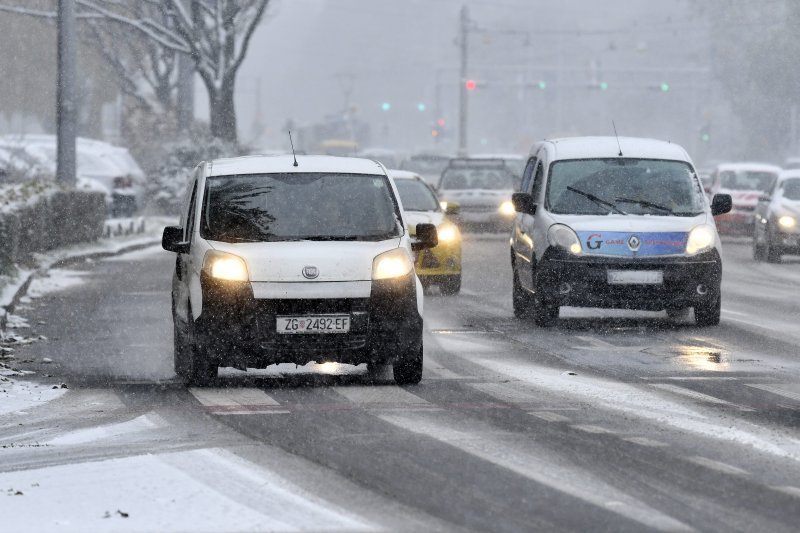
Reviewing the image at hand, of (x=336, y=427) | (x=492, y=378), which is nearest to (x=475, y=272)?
(x=492, y=378)

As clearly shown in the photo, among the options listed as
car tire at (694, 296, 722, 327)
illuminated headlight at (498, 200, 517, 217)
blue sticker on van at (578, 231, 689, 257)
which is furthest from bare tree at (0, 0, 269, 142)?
car tire at (694, 296, 722, 327)

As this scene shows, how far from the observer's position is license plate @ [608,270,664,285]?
16.7 meters

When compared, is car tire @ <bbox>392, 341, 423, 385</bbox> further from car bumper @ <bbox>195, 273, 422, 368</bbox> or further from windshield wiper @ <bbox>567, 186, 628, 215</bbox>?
windshield wiper @ <bbox>567, 186, 628, 215</bbox>

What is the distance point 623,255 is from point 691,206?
3.50 ft

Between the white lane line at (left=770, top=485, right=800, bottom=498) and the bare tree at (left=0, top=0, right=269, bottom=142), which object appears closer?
the white lane line at (left=770, top=485, right=800, bottom=498)

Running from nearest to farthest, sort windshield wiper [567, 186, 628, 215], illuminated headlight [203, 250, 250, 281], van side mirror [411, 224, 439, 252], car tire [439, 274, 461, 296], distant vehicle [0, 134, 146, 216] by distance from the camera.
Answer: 1. illuminated headlight [203, 250, 250, 281]
2. van side mirror [411, 224, 439, 252]
3. windshield wiper [567, 186, 628, 215]
4. car tire [439, 274, 461, 296]
5. distant vehicle [0, 134, 146, 216]

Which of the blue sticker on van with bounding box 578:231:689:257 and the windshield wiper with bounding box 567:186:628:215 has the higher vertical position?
the windshield wiper with bounding box 567:186:628:215

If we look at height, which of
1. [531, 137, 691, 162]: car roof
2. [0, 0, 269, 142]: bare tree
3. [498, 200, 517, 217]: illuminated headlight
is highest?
[0, 0, 269, 142]: bare tree

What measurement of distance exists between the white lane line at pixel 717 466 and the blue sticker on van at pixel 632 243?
789 centimetres

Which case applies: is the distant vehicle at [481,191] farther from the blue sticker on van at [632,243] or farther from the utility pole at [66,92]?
the blue sticker on van at [632,243]

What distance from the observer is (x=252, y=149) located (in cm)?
4916

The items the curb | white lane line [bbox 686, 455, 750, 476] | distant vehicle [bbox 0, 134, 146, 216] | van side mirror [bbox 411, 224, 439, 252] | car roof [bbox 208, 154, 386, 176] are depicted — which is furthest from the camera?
distant vehicle [bbox 0, 134, 146, 216]

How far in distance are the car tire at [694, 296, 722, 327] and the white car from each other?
17.0ft

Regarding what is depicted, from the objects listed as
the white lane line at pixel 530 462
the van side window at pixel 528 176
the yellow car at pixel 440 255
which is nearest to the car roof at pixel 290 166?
the white lane line at pixel 530 462
